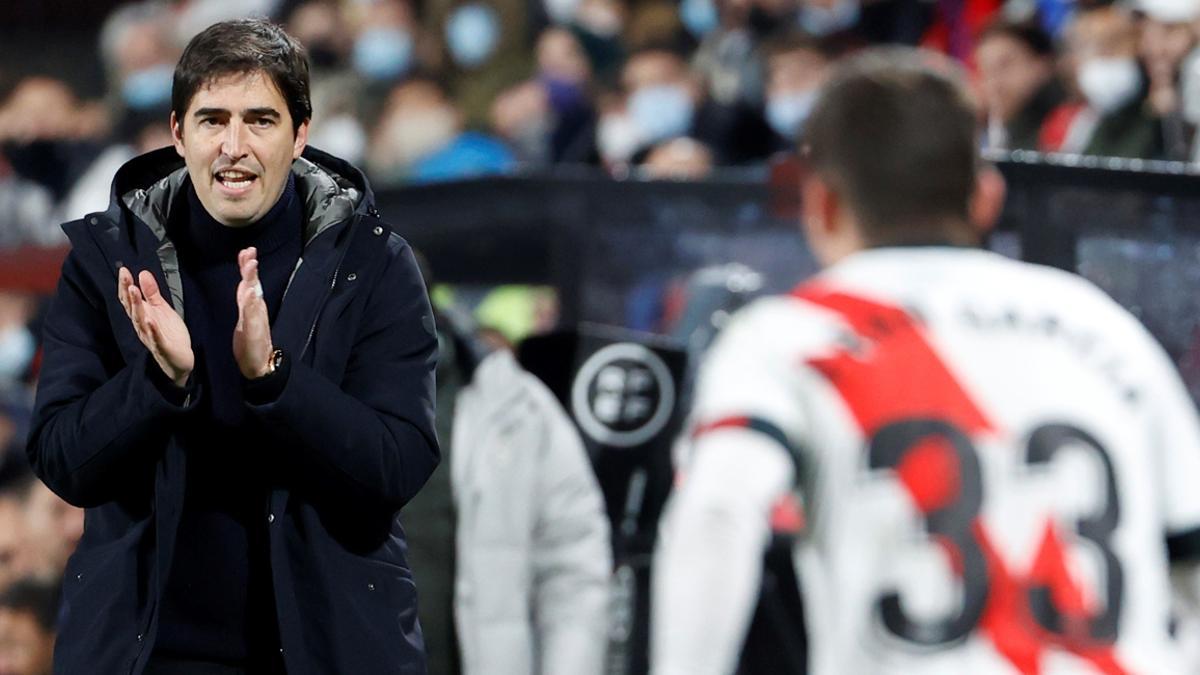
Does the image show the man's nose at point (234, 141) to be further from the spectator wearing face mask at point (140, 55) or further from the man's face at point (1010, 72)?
the spectator wearing face mask at point (140, 55)

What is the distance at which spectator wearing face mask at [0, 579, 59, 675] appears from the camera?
26.8 ft

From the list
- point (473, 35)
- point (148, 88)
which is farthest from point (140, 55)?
point (473, 35)

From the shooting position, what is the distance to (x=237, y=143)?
11.0 feet

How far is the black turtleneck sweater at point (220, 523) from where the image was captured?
10.8 ft

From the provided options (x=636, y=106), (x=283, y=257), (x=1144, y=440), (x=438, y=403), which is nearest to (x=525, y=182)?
(x=438, y=403)

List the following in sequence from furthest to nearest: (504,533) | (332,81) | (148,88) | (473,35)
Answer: (148,88), (332,81), (473,35), (504,533)

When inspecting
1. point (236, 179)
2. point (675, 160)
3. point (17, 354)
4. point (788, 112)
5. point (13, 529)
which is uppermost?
point (788, 112)

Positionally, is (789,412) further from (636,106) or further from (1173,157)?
(636,106)

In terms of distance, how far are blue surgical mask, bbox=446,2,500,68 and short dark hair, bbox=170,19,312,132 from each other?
29.4 ft

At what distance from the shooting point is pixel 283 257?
352cm

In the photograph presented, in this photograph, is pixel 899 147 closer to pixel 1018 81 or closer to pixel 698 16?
pixel 1018 81

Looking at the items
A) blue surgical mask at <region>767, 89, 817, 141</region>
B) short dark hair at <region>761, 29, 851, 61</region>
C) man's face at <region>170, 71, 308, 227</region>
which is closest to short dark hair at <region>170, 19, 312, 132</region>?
man's face at <region>170, 71, 308, 227</region>

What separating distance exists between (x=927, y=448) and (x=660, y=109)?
8.17 m

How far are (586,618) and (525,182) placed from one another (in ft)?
6.89
